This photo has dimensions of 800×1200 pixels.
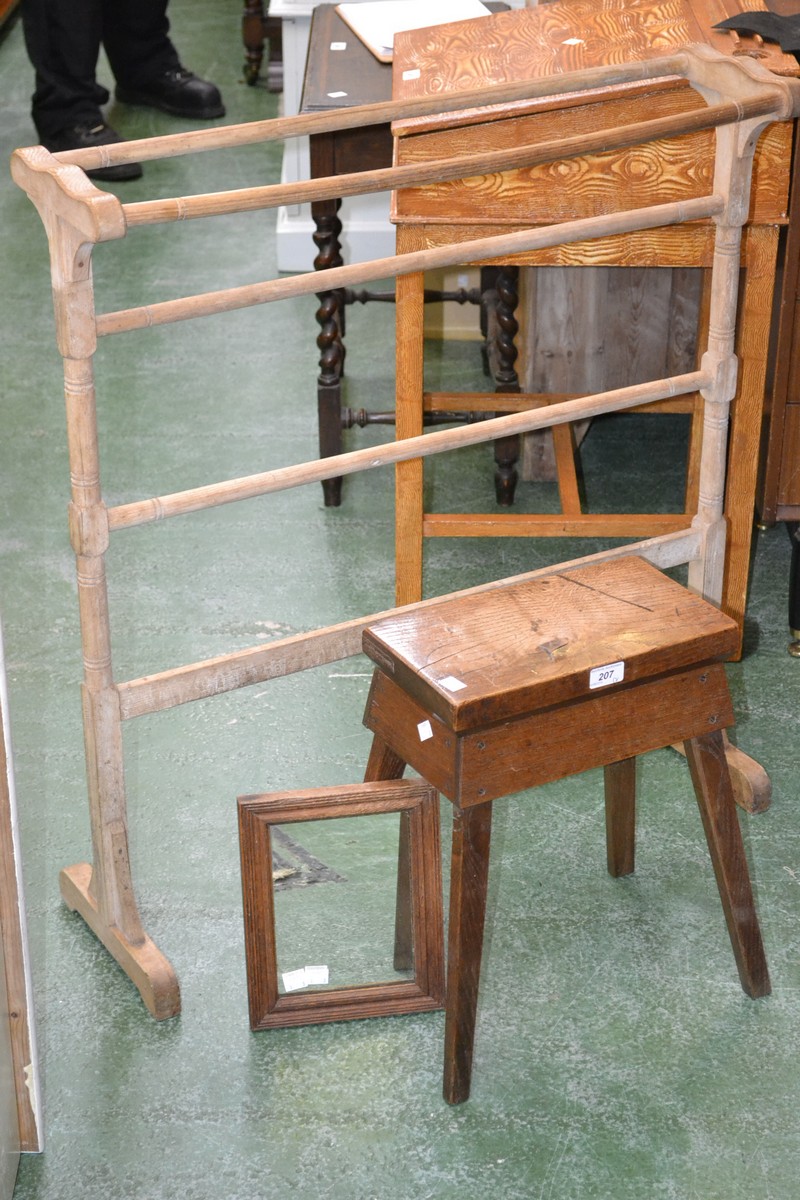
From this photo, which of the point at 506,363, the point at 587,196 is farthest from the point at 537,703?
the point at 506,363

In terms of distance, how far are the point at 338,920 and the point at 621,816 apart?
0.47 meters

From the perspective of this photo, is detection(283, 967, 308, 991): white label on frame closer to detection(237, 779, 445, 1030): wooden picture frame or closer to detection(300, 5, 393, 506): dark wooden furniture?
detection(237, 779, 445, 1030): wooden picture frame

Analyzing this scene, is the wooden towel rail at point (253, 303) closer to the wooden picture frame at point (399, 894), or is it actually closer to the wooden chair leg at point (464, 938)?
the wooden picture frame at point (399, 894)

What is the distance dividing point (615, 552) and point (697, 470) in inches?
30.9

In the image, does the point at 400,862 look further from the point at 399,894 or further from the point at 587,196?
the point at 587,196

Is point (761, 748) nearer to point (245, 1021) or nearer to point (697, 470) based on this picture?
point (697, 470)

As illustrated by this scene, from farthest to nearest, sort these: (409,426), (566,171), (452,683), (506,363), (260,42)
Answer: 1. (260,42)
2. (506,363)
3. (409,426)
4. (566,171)
5. (452,683)

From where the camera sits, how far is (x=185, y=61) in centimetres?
699

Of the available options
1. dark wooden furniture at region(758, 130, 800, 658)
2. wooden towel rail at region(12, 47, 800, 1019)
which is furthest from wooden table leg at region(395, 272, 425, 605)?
dark wooden furniture at region(758, 130, 800, 658)

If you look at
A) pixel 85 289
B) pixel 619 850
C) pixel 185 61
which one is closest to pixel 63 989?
pixel 619 850

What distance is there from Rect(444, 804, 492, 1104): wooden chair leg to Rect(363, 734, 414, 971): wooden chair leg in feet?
0.63

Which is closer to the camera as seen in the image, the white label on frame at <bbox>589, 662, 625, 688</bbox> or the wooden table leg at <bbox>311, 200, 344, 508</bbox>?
the white label on frame at <bbox>589, 662, 625, 688</bbox>

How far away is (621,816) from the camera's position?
2.42 m

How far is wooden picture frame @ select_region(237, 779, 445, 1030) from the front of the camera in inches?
82.9
